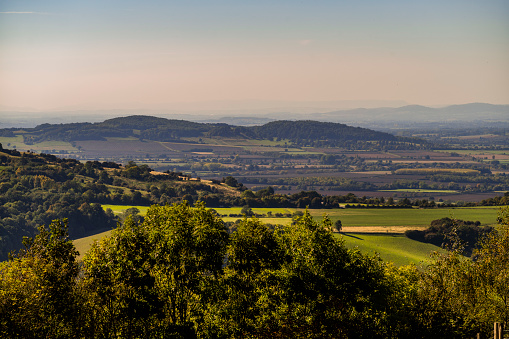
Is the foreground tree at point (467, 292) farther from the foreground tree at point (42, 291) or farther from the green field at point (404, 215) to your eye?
the green field at point (404, 215)

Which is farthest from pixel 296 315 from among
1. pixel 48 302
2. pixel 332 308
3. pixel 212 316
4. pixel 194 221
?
pixel 48 302

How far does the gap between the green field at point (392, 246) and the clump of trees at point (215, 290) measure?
133 ft

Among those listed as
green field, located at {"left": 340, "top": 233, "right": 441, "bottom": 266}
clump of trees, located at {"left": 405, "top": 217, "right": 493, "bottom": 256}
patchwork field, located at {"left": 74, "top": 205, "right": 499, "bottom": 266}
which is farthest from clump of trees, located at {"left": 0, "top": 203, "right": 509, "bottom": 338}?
clump of trees, located at {"left": 405, "top": 217, "right": 493, "bottom": 256}

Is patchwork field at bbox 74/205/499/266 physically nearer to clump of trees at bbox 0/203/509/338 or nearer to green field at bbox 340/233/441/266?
green field at bbox 340/233/441/266

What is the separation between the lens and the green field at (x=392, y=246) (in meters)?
65.6

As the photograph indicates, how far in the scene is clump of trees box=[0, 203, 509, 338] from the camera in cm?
1978

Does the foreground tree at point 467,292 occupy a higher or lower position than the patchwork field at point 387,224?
higher

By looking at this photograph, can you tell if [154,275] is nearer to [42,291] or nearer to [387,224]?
[42,291]

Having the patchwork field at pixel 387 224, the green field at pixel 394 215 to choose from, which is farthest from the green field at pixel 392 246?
the green field at pixel 394 215

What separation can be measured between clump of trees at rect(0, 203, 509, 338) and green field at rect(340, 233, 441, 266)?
40528mm

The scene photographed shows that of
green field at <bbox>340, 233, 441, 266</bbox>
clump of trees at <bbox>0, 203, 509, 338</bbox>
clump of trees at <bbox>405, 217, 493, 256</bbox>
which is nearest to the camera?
clump of trees at <bbox>0, 203, 509, 338</bbox>

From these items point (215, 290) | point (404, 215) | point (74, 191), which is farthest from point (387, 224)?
point (74, 191)

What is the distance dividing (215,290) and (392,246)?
180 ft

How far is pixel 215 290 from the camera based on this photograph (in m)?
21.9
